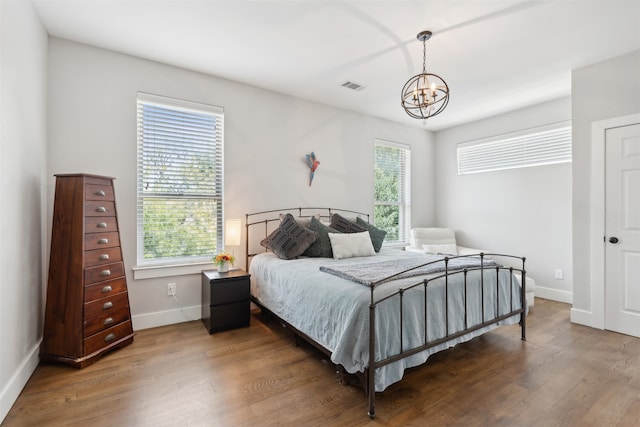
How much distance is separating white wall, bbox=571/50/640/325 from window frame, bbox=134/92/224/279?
156 inches

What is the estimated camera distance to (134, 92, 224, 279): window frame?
9.91 ft

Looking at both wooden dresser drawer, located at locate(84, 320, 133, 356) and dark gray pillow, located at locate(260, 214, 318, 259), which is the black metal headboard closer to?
dark gray pillow, located at locate(260, 214, 318, 259)

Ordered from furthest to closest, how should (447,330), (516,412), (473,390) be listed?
(447,330)
(473,390)
(516,412)

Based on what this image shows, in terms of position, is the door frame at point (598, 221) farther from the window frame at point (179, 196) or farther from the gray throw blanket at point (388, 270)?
the window frame at point (179, 196)

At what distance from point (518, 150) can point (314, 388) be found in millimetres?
4360

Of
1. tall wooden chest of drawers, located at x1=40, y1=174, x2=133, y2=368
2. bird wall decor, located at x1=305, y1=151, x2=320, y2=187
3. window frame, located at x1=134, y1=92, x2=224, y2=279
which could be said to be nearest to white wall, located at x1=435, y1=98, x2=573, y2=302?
bird wall decor, located at x1=305, y1=151, x2=320, y2=187

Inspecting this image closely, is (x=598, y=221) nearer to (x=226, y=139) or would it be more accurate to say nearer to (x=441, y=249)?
(x=441, y=249)

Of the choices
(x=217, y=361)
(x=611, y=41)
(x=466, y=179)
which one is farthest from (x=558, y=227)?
(x=217, y=361)

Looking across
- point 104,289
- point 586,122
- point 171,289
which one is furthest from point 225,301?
point 586,122

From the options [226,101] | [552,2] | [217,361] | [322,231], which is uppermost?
[552,2]

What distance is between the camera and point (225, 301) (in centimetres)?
296

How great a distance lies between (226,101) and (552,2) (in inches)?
122

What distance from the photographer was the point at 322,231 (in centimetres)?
342

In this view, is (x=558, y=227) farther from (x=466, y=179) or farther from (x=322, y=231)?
(x=322, y=231)
